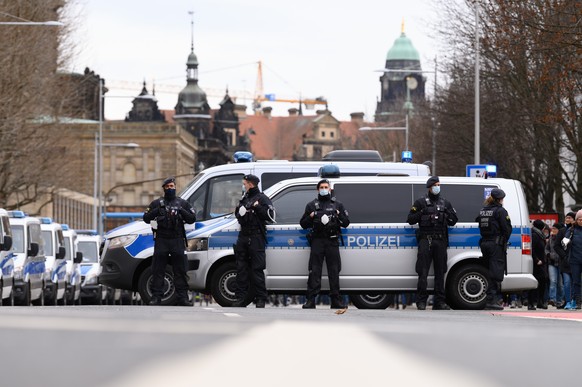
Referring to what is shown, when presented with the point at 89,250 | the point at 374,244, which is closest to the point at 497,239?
the point at 374,244

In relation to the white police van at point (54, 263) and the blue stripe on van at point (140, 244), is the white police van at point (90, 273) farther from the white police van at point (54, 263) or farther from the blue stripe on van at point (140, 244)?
the blue stripe on van at point (140, 244)

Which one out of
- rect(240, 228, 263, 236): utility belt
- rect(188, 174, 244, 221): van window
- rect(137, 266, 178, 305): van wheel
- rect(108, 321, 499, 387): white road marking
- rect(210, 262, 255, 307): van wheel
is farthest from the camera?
rect(188, 174, 244, 221): van window

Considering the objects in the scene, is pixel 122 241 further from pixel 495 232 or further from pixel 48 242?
pixel 48 242

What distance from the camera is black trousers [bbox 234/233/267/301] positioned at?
2142cm

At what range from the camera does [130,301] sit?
45656 millimetres

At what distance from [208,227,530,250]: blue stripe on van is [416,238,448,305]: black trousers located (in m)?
0.41

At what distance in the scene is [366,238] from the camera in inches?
870

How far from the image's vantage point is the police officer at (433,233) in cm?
2161

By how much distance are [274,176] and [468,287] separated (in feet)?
11.1

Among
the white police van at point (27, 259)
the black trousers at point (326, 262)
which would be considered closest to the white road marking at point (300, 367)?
the black trousers at point (326, 262)

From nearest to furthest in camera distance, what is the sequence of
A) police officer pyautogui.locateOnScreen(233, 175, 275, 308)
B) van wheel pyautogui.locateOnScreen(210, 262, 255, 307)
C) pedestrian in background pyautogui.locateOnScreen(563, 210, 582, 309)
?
police officer pyautogui.locateOnScreen(233, 175, 275, 308) → van wheel pyautogui.locateOnScreen(210, 262, 255, 307) → pedestrian in background pyautogui.locateOnScreen(563, 210, 582, 309)

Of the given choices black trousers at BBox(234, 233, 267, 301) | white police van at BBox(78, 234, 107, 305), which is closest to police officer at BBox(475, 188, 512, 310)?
black trousers at BBox(234, 233, 267, 301)

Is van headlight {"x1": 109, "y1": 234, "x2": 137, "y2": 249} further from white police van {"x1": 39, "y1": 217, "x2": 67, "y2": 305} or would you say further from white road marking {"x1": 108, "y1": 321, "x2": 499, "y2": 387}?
white road marking {"x1": 108, "y1": 321, "x2": 499, "y2": 387}

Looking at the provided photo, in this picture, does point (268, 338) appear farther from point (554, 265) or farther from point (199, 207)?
point (554, 265)
